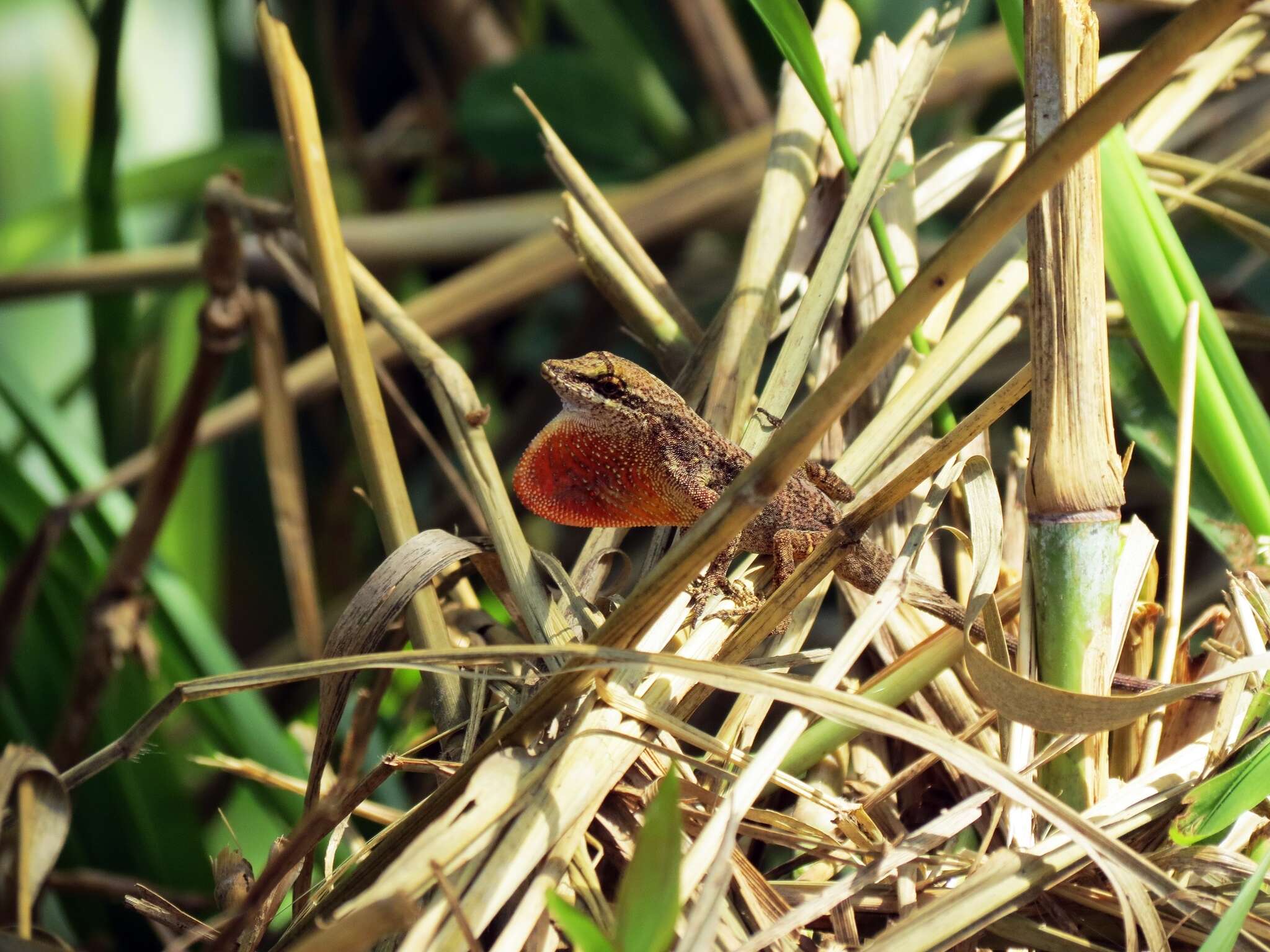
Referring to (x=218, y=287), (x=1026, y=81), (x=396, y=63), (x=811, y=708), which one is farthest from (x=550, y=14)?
(x=811, y=708)

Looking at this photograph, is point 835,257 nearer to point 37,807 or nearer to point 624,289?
point 624,289

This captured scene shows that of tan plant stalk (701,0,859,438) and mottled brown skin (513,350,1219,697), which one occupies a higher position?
tan plant stalk (701,0,859,438)

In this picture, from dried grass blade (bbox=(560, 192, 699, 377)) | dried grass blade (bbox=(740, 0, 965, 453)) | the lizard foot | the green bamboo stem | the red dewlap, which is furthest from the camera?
the red dewlap

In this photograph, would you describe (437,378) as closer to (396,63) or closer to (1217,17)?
(1217,17)

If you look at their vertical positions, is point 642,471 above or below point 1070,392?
below

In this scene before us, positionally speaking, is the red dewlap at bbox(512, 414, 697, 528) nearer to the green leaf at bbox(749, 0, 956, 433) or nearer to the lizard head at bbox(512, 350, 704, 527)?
the lizard head at bbox(512, 350, 704, 527)

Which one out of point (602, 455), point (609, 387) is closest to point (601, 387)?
point (609, 387)

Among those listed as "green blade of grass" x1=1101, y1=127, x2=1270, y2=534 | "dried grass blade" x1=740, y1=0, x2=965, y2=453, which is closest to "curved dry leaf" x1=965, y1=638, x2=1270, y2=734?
"green blade of grass" x1=1101, y1=127, x2=1270, y2=534
